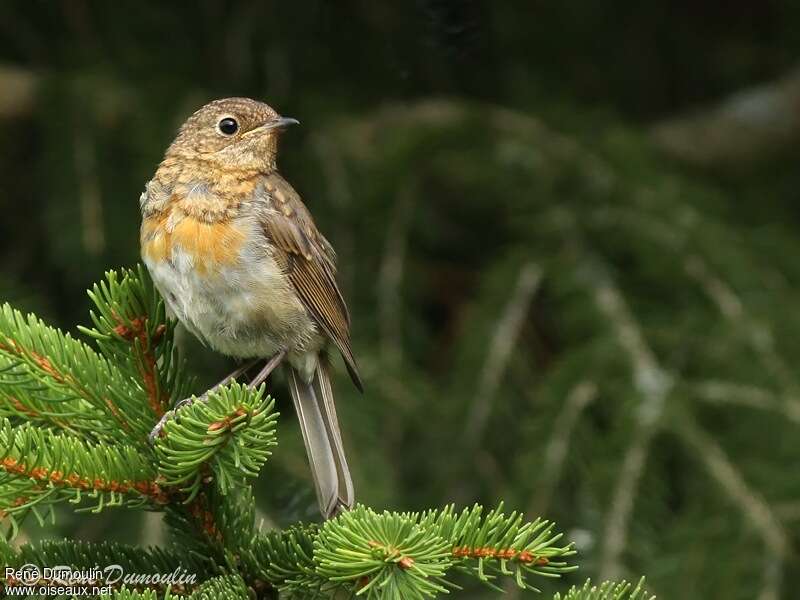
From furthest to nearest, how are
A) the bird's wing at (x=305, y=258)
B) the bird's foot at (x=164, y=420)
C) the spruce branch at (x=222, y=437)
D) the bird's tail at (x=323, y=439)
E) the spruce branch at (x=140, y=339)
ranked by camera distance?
the bird's wing at (x=305, y=258)
the bird's tail at (x=323, y=439)
the spruce branch at (x=140, y=339)
the bird's foot at (x=164, y=420)
the spruce branch at (x=222, y=437)

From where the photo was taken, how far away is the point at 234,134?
3.90m

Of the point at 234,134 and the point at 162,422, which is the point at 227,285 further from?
the point at 162,422

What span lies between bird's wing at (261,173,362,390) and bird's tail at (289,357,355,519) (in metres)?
0.15

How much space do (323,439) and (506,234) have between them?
200cm

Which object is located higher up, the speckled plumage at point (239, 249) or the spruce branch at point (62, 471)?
the speckled plumage at point (239, 249)

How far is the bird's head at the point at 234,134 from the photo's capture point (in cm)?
386

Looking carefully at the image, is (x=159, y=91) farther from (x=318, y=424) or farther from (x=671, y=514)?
(x=671, y=514)

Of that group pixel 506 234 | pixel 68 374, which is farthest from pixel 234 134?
pixel 506 234

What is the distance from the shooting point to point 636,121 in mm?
5738

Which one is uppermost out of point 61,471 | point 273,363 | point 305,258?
point 305,258

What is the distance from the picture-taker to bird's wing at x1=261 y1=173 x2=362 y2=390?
3.65m

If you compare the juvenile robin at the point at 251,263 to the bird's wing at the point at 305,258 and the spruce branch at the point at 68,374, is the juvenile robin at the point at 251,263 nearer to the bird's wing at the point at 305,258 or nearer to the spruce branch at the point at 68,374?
the bird's wing at the point at 305,258

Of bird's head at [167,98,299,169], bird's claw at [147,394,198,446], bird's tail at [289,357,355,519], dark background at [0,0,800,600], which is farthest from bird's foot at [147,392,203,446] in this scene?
bird's head at [167,98,299,169]

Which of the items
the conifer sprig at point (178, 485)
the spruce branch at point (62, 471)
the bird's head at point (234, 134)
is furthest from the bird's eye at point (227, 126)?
the spruce branch at point (62, 471)
